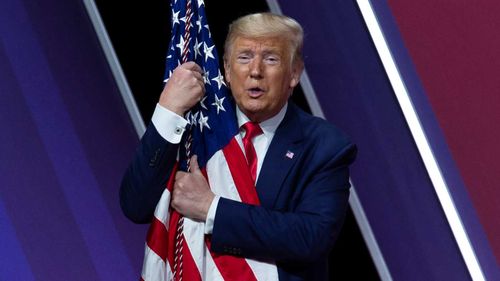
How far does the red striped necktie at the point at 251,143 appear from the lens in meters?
2.51

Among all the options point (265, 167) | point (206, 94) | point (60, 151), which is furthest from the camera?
point (60, 151)

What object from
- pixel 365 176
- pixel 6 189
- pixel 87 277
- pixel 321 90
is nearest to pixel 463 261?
pixel 365 176

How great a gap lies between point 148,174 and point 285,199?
0.31 meters

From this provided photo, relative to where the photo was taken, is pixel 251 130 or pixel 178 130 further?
pixel 251 130

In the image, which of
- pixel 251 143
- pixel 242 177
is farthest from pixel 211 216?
pixel 251 143

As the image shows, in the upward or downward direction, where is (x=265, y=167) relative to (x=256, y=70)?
downward

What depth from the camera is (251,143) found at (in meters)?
2.54

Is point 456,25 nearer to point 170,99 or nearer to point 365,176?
point 365,176

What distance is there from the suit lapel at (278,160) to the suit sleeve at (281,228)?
0.20 feet

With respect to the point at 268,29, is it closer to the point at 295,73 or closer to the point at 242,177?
the point at 295,73

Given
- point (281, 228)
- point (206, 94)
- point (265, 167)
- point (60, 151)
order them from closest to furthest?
point (281, 228), point (265, 167), point (206, 94), point (60, 151)

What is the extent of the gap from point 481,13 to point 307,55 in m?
0.65

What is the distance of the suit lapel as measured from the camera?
2441 millimetres

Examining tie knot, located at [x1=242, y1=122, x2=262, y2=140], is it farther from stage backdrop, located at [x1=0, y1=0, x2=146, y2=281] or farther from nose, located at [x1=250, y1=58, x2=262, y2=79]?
stage backdrop, located at [x1=0, y1=0, x2=146, y2=281]
